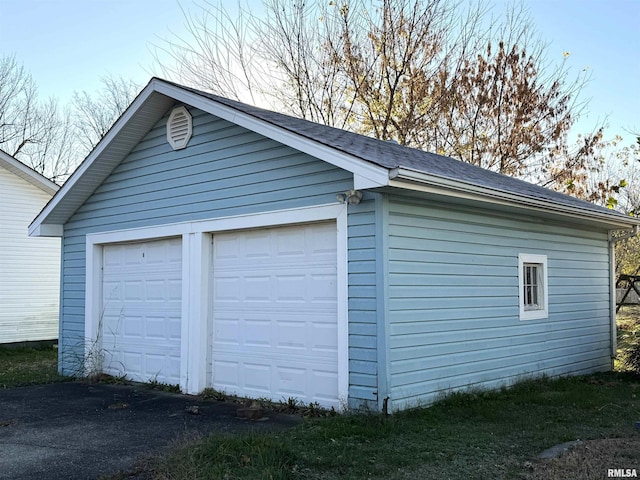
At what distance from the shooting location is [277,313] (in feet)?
26.9

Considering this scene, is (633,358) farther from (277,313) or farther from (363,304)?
(277,313)

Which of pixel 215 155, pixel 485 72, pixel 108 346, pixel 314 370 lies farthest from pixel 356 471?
pixel 485 72

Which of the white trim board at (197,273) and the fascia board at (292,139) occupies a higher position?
the fascia board at (292,139)

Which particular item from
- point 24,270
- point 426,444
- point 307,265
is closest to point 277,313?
point 307,265

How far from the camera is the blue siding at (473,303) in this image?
715cm

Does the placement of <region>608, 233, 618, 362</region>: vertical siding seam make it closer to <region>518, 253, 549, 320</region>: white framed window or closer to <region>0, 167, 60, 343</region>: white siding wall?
<region>518, 253, 549, 320</region>: white framed window

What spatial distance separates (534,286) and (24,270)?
12.7 m

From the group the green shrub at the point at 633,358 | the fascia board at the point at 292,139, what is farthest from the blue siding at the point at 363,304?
the green shrub at the point at 633,358

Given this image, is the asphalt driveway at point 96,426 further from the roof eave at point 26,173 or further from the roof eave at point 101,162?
the roof eave at point 26,173

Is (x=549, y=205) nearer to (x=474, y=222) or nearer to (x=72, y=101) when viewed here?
(x=474, y=222)

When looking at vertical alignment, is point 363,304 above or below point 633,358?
above

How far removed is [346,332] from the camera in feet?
23.5

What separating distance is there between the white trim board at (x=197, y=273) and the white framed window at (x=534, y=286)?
3487 millimetres

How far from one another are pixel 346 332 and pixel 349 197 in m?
1.52
